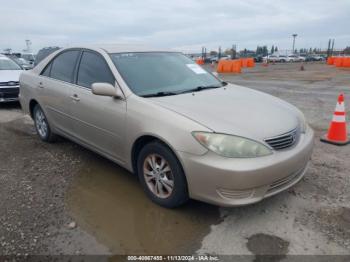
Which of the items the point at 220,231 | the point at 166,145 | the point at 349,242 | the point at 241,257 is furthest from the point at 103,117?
the point at 349,242

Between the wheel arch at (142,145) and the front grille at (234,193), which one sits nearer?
the front grille at (234,193)

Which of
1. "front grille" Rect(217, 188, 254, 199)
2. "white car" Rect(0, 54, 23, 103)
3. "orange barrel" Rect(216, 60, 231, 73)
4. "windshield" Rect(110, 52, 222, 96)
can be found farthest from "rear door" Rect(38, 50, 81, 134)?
"orange barrel" Rect(216, 60, 231, 73)

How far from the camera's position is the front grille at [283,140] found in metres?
2.88

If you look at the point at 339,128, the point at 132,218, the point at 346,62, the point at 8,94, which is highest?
the point at 8,94

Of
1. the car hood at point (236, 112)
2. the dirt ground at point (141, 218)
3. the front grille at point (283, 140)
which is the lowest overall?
the dirt ground at point (141, 218)

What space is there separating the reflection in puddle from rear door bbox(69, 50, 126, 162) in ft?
1.42

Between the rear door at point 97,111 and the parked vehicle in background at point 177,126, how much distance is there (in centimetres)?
1

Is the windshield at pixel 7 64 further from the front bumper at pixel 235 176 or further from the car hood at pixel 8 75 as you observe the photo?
the front bumper at pixel 235 176

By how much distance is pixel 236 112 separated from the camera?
10.3 feet

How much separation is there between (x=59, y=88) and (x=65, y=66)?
1.15 feet

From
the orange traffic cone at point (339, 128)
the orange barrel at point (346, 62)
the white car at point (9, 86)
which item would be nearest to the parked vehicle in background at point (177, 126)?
the orange traffic cone at point (339, 128)

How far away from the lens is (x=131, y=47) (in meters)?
4.27

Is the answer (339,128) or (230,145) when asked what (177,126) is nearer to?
(230,145)

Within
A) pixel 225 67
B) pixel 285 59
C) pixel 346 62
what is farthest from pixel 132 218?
pixel 285 59
